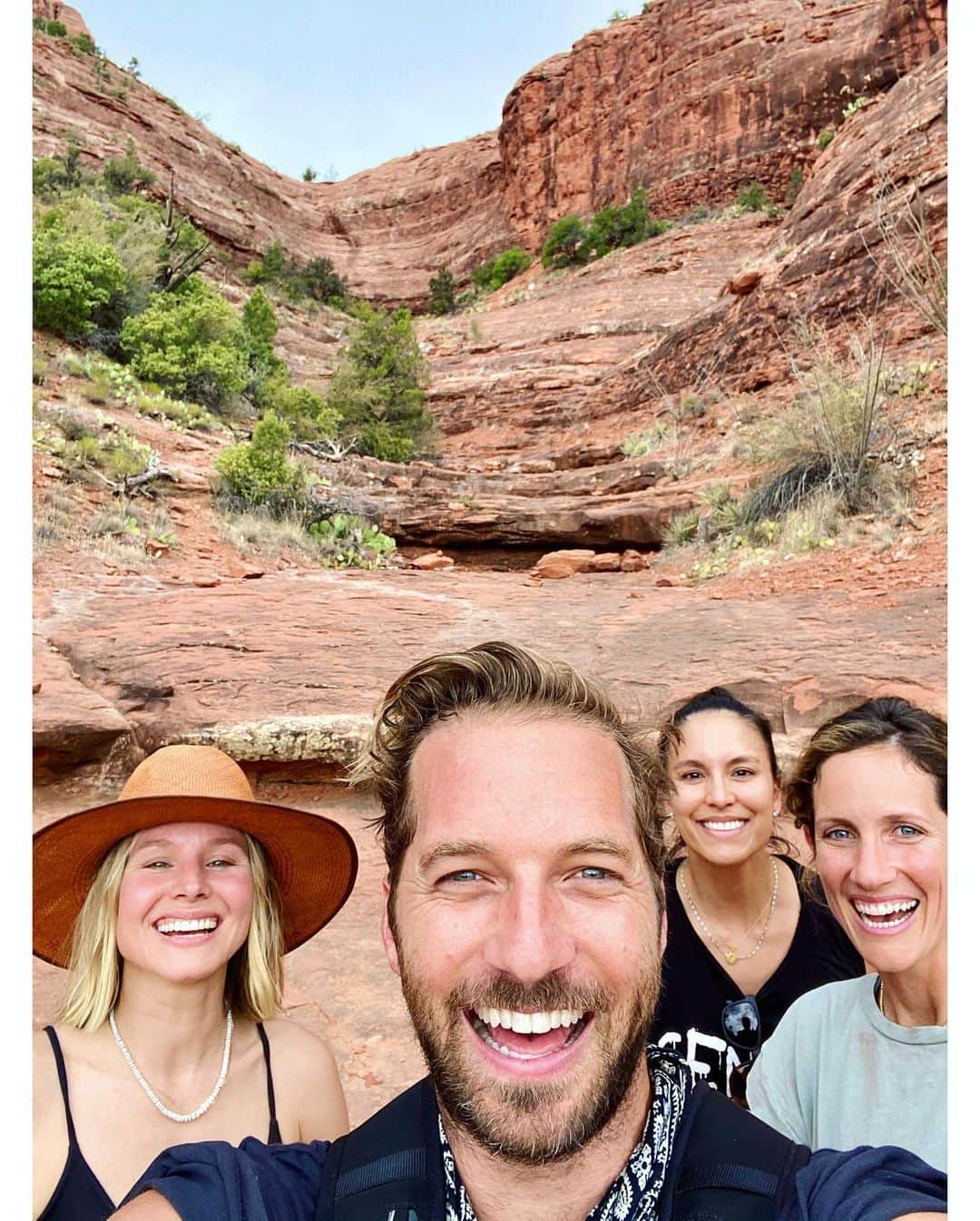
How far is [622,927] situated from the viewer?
968 mm

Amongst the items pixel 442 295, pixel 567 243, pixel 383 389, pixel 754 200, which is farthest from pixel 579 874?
pixel 442 295

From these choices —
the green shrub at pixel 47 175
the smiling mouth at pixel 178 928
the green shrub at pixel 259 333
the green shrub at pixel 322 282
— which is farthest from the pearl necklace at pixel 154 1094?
the green shrub at pixel 322 282

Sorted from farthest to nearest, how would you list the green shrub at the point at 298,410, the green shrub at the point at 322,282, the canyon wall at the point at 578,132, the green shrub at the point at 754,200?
the green shrub at the point at 322,282 → the green shrub at the point at 754,200 → the canyon wall at the point at 578,132 → the green shrub at the point at 298,410

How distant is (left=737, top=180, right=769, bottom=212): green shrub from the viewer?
61.4 feet

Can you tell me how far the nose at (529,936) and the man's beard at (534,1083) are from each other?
0.6 inches

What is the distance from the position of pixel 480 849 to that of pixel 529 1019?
18cm

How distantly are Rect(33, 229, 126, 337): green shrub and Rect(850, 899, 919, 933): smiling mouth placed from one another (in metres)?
8.41

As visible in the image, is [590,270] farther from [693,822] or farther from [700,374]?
[693,822]

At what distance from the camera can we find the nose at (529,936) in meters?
0.92

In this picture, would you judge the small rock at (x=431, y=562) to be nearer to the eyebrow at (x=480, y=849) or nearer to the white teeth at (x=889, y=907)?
the white teeth at (x=889, y=907)

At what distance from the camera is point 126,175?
55.6ft

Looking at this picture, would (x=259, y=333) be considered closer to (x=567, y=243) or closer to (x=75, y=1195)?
(x=75, y=1195)

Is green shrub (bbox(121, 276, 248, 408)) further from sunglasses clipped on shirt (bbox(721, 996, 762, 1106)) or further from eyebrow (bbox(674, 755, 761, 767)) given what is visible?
sunglasses clipped on shirt (bbox(721, 996, 762, 1106))

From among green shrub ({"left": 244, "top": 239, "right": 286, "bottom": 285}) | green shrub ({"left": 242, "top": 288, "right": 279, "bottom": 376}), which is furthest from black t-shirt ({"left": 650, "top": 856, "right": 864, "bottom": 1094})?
green shrub ({"left": 244, "top": 239, "right": 286, "bottom": 285})
